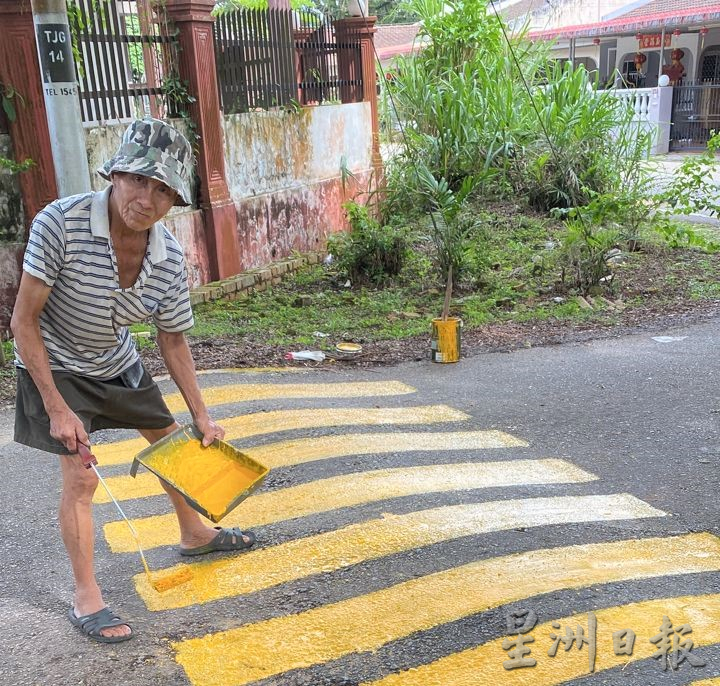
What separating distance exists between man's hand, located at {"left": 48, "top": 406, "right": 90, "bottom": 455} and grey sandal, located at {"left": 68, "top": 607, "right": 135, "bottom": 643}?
605mm

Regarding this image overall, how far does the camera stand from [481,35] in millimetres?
12914

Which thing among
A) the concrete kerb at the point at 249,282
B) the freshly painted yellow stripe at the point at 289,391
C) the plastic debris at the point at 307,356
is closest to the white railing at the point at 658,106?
the concrete kerb at the point at 249,282

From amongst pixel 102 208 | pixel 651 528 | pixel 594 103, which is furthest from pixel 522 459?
pixel 594 103

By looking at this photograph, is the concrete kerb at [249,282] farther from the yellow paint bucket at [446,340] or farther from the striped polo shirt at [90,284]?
the striped polo shirt at [90,284]

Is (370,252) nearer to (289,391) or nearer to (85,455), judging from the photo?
(289,391)

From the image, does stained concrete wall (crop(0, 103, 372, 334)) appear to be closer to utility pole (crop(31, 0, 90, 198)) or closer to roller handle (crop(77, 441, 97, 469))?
utility pole (crop(31, 0, 90, 198))

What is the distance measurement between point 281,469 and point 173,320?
4.89 feet

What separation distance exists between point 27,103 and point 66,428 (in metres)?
4.32

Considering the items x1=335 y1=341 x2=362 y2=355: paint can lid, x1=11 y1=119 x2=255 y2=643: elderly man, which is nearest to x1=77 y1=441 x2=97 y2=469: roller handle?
x1=11 y1=119 x2=255 y2=643: elderly man

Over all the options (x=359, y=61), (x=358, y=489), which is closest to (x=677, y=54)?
(x=359, y=61)

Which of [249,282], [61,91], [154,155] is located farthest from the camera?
[249,282]

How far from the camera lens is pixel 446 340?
612 centimetres

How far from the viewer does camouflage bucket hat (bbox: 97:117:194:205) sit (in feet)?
8.49

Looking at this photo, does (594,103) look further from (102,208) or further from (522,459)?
(102,208)
